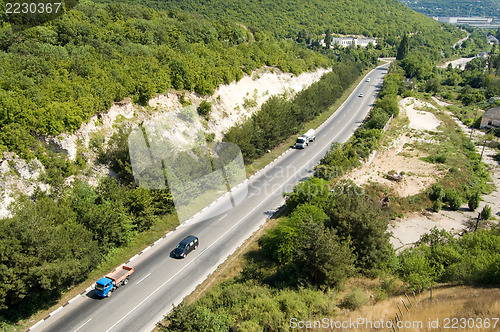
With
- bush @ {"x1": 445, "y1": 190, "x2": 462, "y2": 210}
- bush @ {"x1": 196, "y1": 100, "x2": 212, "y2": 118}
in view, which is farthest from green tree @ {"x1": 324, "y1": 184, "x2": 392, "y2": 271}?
bush @ {"x1": 196, "y1": 100, "x2": 212, "y2": 118}

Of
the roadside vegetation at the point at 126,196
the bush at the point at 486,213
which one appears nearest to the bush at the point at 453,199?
the bush at the point at 486,213

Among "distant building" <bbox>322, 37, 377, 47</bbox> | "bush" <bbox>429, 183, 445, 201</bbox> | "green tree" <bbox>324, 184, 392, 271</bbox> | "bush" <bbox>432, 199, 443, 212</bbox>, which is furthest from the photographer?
"distant building" <bbox>322, 37, 377, 47</bbox>

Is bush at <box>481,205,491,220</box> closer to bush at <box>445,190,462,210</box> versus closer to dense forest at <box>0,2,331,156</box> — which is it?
bush at <box>445,190,462,210</box>

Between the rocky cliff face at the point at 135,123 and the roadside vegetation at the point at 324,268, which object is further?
the rocky cliff face at the point at 135,123

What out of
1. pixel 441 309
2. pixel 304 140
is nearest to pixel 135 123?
pixel 304 140

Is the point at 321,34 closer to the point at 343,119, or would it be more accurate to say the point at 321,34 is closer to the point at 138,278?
the point at 343,119

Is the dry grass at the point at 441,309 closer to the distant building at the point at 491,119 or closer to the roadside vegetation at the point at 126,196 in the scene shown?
the roadside vegetation at the point at 126,196
